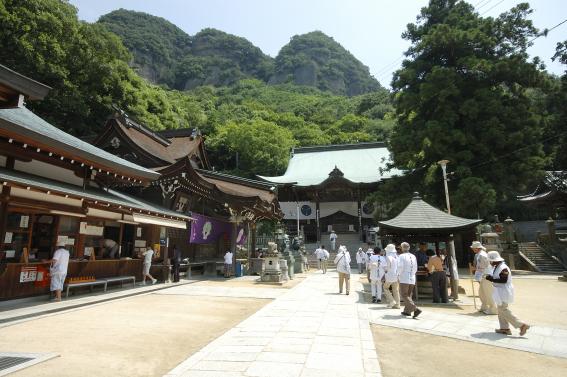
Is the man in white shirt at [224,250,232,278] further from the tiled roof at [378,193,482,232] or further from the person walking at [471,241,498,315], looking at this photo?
the person walking at [471,241,498,315]

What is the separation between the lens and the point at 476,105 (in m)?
21.5

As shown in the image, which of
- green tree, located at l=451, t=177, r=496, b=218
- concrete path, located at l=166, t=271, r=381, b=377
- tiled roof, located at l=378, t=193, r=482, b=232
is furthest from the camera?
green tree, located at l=451, t=177, r=496, b=218

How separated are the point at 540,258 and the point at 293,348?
76.8 feet

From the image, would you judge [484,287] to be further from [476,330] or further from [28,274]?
[28,274]

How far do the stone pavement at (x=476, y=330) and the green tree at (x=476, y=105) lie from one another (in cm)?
1400

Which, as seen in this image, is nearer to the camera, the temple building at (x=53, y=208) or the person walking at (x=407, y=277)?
the person walking at (x=407, y=277)

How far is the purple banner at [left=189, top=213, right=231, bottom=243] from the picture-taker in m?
16.9

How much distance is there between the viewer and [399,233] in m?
11.5

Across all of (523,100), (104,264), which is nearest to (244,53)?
(523,100)

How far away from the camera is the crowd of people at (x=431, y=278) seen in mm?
6539

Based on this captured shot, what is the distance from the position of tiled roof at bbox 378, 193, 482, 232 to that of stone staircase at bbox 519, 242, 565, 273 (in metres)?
14.6

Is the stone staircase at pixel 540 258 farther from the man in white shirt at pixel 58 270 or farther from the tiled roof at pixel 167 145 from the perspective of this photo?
the man in white shirt at pixel 58 270

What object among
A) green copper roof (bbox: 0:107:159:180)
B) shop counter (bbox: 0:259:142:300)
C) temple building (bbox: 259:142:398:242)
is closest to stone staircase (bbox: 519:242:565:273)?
temple building (bbox: 259:142:398:242)

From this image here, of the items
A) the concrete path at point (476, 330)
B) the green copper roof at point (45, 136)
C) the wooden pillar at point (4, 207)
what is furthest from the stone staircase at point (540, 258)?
the wooden pillar at point (4, 207)
